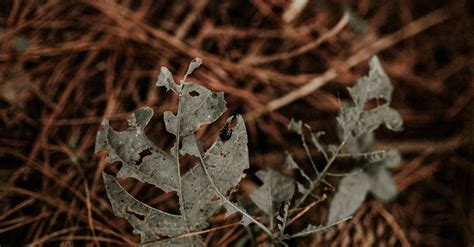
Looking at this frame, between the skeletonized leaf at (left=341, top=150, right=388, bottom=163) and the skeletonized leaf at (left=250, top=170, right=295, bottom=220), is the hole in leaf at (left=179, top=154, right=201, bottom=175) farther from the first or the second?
the skeletonized leaf at (left=341, top=150, right=388, bottom=163)

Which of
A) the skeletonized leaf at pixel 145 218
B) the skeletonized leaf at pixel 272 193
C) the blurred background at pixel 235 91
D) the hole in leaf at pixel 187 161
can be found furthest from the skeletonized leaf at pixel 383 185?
the skeletonized leaf at pixel 145 218

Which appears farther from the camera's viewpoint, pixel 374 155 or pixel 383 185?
pixel 383 185

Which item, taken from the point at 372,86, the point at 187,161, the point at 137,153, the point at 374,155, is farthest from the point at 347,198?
the point at 137,153

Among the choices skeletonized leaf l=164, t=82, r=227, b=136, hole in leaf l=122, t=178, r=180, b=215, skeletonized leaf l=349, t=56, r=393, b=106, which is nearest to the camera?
skeletonized leaf l=164, t=82, r=227, b=136

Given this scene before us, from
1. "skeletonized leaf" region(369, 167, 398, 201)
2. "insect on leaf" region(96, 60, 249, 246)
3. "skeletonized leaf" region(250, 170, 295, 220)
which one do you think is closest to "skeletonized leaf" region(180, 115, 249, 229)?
"insect on leaf" region(96, 60, 249, 246)

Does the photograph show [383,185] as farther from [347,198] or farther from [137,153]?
[137,153]

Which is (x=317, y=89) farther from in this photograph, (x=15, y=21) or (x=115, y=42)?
(x=15, y=21)
